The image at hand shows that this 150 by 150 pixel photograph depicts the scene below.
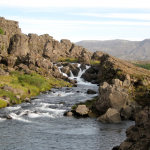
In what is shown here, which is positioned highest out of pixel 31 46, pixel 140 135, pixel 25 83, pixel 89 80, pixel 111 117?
pixel 31 46

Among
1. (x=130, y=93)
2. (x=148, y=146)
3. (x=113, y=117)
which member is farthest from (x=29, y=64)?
(x=148, y=146)

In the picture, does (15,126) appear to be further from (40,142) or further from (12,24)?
(12,24)

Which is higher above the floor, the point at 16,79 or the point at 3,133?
the point at 16,79

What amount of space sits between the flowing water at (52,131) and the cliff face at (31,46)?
53445 mm

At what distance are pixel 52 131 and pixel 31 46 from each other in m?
113

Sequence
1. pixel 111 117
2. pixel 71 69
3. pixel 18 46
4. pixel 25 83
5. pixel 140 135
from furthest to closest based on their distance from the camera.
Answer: pixel 18 46, pixel 71 69, pixel 25 83, pixel 111 117, pixel 140 135

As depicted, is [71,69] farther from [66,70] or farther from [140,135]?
[140,135]

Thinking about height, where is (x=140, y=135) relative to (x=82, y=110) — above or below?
above

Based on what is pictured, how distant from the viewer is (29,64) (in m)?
90.8

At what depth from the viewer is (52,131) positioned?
33844 mm

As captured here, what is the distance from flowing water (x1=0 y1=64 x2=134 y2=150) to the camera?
92.7 feet

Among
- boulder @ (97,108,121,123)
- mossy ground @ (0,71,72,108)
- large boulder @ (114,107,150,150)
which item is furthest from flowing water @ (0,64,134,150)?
mossy ground @ (0,71,72,108)

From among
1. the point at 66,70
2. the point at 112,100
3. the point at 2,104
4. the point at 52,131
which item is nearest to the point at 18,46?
the point at 66,70

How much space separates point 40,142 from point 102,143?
9.05 meters
